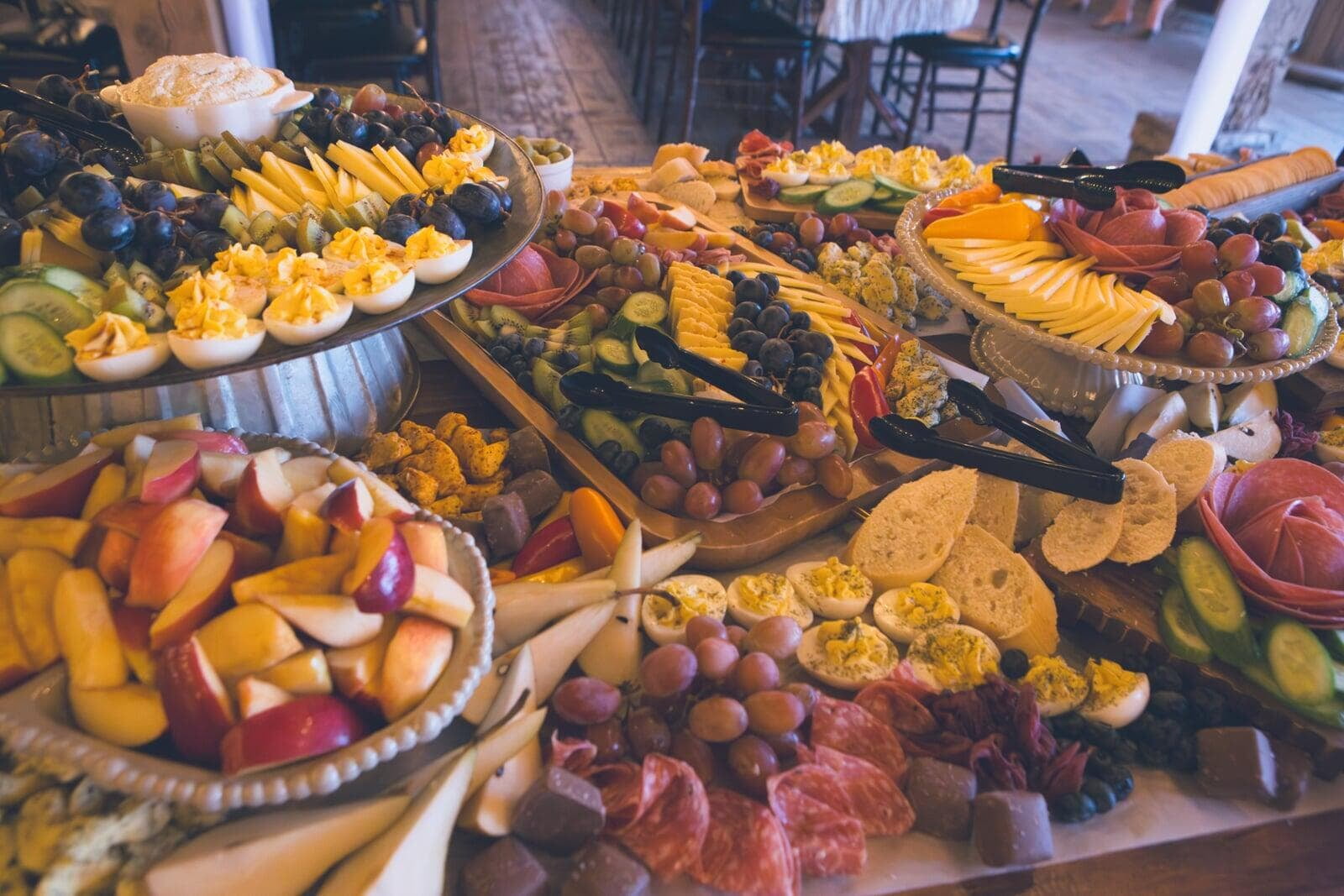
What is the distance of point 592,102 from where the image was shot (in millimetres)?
5449

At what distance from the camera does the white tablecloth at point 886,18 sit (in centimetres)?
368

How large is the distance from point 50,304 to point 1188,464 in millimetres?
1521

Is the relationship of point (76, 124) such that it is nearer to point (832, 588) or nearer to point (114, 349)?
point (114, 349)

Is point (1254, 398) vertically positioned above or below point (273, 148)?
below

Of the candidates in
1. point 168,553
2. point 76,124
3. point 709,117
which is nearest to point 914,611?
point 168,553

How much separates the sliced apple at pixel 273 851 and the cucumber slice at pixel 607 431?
0.63 m

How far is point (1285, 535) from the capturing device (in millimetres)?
1092

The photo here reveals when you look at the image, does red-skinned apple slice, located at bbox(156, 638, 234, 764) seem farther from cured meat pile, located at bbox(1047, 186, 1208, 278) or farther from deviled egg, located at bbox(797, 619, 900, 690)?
cured meat pile, located at bbox(1047, 186, 1208, 278)

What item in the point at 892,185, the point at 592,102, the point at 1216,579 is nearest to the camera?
the point at 1216,579

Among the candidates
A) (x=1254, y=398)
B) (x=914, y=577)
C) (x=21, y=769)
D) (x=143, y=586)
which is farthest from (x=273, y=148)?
(x=1254, y=398)

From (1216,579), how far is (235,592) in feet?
3.79

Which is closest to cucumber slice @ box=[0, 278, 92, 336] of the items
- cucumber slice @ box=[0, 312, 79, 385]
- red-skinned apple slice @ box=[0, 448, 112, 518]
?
cucumber slice @ box=[0, 312, 79, 385]

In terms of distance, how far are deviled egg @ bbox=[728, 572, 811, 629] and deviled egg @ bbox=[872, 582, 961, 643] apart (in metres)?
0.10

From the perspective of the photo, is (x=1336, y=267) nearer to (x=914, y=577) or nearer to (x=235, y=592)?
(x=914, y=577)
